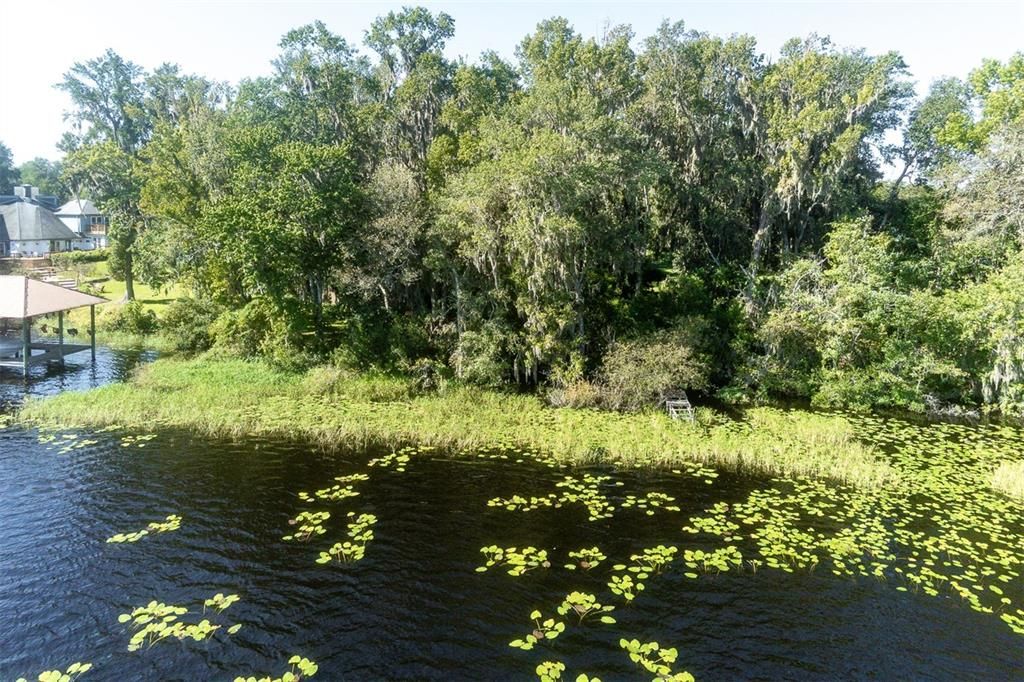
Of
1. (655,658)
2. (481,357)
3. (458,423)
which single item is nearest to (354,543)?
(655,658)

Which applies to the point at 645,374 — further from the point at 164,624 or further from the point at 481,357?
the point at 164,624

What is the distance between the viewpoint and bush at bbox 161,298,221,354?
32969mm

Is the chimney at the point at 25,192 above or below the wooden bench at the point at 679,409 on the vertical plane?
above

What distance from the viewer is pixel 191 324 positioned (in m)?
33.7

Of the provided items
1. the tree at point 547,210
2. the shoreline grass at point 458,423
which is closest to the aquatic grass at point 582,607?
the shoreline grass at point 458,423

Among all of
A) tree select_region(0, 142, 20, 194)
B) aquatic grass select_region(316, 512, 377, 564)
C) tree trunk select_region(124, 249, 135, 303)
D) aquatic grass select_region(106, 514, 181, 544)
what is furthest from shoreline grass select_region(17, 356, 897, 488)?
tree select_region(0, 142, 20, 194)

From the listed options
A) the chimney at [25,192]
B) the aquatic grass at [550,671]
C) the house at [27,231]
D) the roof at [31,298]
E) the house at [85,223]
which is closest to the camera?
the aquatic grass at [550,671]

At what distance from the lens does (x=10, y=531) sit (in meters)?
13.6

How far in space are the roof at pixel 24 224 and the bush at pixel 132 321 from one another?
132 ft

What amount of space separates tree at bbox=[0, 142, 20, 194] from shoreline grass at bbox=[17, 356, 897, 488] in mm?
106328

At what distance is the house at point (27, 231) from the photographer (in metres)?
67.1

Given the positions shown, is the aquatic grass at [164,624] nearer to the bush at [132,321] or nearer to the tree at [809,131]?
the tree at [809,131]

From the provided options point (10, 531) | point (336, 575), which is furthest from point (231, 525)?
point (10, 531)

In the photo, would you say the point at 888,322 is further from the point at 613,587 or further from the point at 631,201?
the point at 613,587
